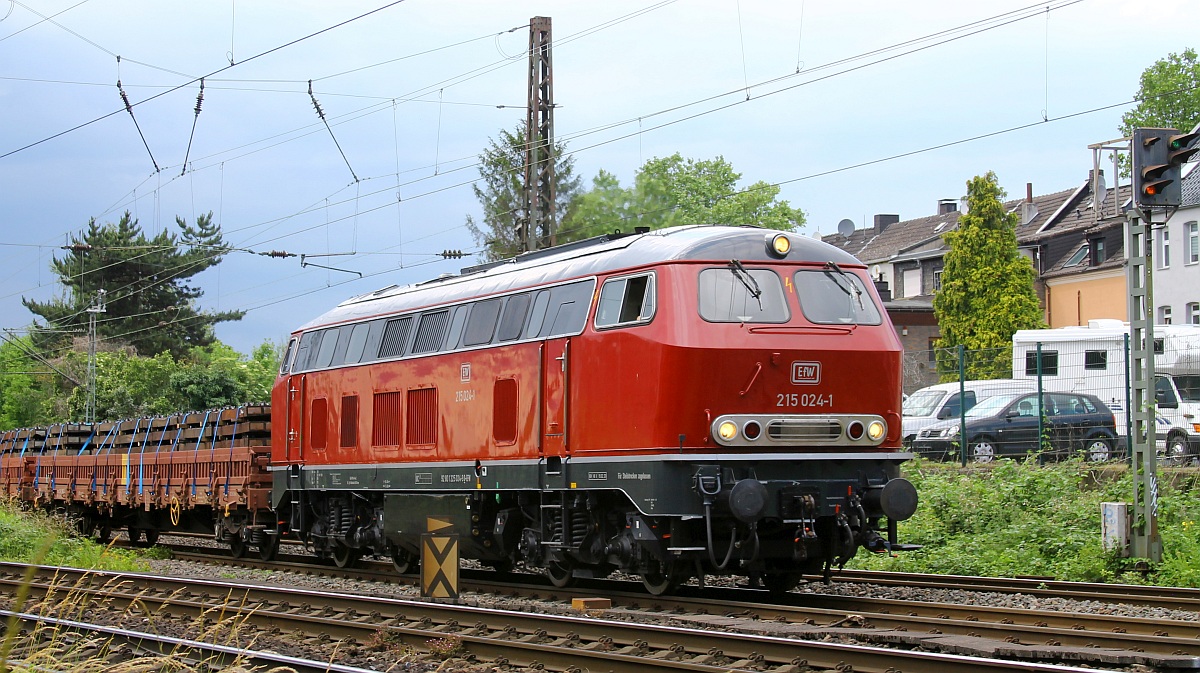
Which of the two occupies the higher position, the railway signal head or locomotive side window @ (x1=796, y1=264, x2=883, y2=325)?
the railway signal head

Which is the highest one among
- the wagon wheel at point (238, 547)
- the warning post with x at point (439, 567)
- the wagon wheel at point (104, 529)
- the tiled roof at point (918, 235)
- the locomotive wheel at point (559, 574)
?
the tiled roof at point (918, 235)

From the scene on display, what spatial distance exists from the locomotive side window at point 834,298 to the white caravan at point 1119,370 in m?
8.27

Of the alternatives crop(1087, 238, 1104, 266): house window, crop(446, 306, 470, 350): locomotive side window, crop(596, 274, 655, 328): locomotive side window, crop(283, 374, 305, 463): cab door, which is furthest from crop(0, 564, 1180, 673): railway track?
crop(1087, 238, 1104, 266): house window

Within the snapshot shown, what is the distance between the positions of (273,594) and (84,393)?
46.6 metres

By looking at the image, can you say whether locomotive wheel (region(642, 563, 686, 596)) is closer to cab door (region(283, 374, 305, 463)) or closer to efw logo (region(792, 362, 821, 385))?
efw logo (region(792, 362, 821, 385))

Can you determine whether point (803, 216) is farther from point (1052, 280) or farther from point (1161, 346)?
point (1161, 346)

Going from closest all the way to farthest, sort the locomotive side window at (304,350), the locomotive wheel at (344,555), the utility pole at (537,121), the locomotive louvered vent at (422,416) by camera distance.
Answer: the locomotive louvered vent at (422,416) < the locomotive wheel at (344,555) < the locomotive side window at (304,350) < the utility pole at (537,121)

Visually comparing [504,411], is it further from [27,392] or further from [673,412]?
[27,392]

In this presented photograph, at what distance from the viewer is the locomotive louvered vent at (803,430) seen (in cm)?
1178

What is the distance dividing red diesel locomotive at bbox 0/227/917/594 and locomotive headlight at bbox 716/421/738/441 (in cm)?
1

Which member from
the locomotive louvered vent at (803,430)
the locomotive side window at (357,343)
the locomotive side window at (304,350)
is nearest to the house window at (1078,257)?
the locomotive side window at (304,350)

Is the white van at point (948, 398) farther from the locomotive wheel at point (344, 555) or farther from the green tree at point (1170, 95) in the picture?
the green tree at point (1170, 95)

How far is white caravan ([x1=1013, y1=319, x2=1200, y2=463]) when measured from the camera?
2269cm

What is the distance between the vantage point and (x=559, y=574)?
13.7m
